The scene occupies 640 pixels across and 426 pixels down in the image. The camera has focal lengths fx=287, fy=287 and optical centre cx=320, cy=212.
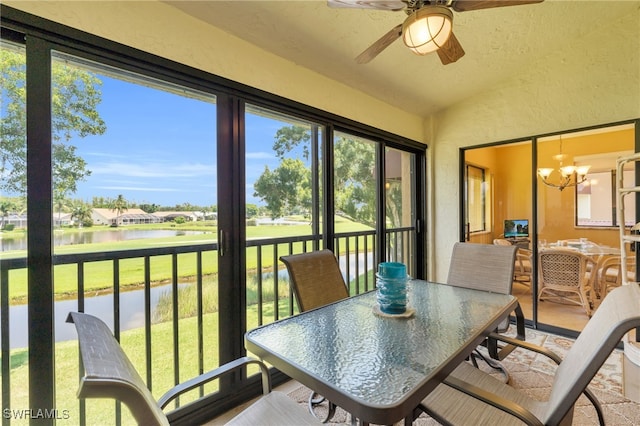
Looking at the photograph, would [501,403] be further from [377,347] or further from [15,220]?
[15,220]

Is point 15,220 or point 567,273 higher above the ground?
point 15,220

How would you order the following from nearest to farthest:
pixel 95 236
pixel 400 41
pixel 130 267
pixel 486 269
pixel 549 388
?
pixel 95 236 → pixel 130 267 → pixel 549 388 → pixel 486 269 → pixel 400 41

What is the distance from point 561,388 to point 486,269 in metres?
1.39

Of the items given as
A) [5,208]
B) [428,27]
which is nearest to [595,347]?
[428,27]

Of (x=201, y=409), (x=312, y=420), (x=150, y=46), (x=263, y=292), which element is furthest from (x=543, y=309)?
(x=150, y=46)

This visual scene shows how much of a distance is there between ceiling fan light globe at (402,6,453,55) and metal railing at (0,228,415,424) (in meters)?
1.75

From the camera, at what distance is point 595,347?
0.93 metres

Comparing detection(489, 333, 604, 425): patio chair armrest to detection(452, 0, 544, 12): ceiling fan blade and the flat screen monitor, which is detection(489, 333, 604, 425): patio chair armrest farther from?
the flat screen monitor

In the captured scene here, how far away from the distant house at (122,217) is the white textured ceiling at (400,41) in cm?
134

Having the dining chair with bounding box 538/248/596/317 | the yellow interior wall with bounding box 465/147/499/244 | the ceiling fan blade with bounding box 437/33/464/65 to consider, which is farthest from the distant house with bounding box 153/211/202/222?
the dining chair with bounding box 538/248/596/317

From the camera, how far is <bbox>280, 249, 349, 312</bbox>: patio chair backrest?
1.86m

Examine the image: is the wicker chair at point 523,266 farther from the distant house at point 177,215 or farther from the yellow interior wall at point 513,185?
the distant house at point 177,215

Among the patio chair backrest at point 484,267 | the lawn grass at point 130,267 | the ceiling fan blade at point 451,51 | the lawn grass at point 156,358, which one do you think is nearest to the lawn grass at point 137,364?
the lawn grass at point 156,358

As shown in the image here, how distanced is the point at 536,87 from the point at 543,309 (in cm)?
272
